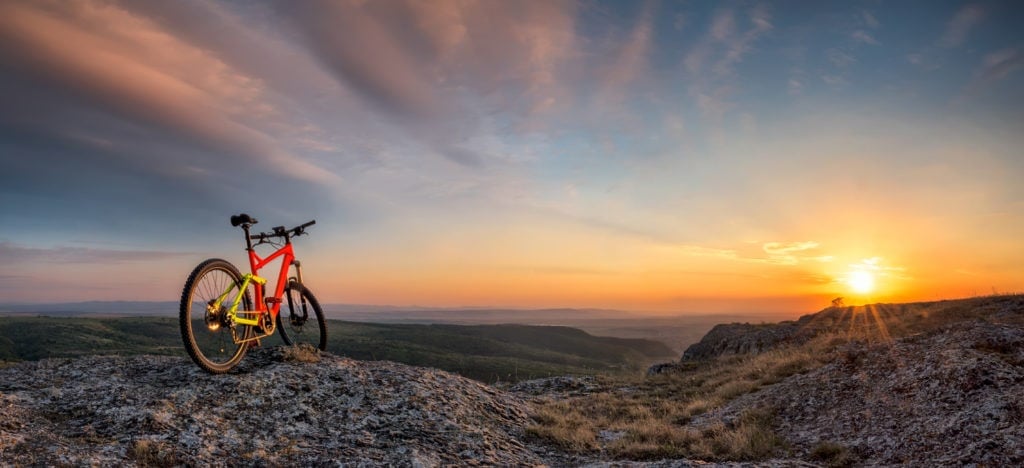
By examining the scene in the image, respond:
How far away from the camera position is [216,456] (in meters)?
6.46

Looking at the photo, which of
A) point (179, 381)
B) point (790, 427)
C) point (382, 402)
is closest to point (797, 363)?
point (790, 427)

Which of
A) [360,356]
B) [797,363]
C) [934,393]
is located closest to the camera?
[934,393]

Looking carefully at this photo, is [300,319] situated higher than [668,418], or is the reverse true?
[300,319]

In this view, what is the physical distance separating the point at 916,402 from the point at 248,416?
1236 centimetres

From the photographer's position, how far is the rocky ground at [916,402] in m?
7.28

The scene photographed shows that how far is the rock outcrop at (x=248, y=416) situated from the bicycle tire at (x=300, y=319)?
4.36 ft

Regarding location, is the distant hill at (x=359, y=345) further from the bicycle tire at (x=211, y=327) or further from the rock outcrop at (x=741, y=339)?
the bicycle tire at (x=211, y=327)

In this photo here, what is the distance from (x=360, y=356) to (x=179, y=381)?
328 feet

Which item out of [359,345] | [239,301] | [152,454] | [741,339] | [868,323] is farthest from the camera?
[359,345]

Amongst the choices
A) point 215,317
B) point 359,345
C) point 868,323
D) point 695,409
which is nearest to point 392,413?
point 215,317

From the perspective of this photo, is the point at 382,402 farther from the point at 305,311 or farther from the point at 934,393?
the point at 934,393

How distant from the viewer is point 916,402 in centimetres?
918

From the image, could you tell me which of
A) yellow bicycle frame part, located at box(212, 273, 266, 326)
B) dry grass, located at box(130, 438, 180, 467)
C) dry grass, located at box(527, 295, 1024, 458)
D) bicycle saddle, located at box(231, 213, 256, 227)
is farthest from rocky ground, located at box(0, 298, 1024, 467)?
bicycle saddle, located at box(231, 213, 256, 227)

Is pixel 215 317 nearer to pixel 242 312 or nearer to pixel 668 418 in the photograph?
pixel 242 312
